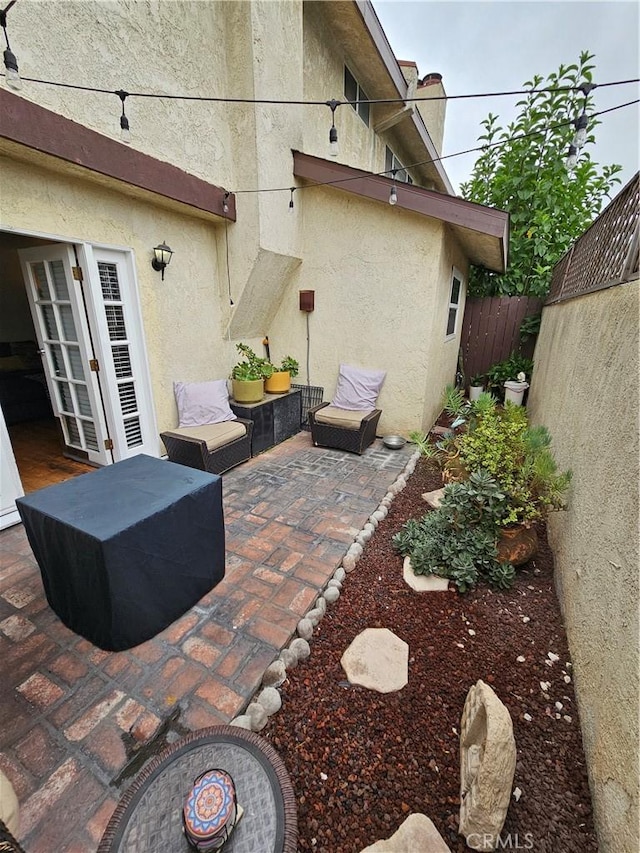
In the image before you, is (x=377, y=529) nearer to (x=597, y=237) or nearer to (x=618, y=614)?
(x=618, y=614)

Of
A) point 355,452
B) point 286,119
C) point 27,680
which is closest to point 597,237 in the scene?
point 355,452

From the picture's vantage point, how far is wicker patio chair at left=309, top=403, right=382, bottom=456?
486cm

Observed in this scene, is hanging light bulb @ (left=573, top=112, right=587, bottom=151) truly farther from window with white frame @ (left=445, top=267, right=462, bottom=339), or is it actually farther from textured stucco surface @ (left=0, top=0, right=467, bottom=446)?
window with white frame @ (left=445, top=267, right=462, bottom=339)

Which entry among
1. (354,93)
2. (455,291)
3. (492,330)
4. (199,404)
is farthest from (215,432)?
(354,93)

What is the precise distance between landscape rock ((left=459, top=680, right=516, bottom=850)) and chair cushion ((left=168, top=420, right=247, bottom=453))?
3438 mm

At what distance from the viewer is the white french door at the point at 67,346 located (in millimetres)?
3703

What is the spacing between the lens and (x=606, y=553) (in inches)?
66.3

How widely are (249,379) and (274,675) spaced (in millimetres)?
3762

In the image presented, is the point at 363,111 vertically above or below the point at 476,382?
above

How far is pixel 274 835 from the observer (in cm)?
118

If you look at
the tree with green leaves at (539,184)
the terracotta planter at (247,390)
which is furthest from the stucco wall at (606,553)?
the tree with green leaves at (539,184)

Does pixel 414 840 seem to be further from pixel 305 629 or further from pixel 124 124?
pixel 124 124

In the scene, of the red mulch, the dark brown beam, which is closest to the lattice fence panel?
the red mulch

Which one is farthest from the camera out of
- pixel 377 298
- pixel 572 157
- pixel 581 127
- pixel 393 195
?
pixel 377 298
